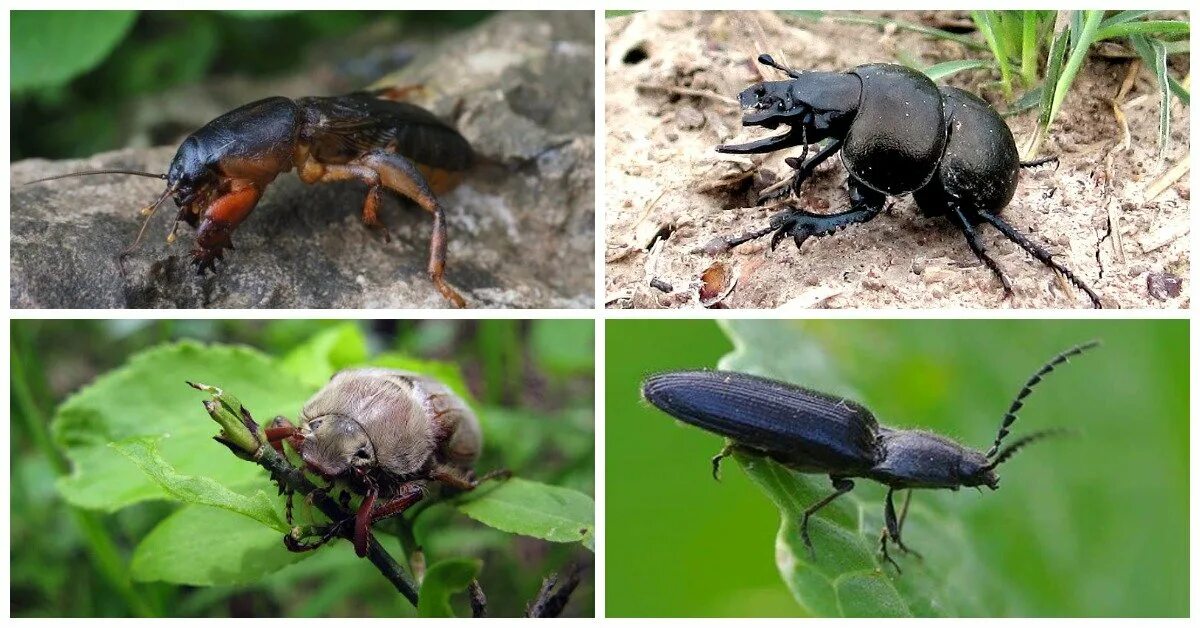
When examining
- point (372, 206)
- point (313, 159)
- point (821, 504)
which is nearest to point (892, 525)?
point (821, 504)

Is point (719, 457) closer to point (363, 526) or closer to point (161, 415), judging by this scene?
point (363, 526)

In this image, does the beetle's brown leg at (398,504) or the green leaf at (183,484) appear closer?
the green leaf at (183,484)

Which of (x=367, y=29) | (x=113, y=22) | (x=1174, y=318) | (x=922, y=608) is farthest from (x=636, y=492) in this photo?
(x=367, y=29)

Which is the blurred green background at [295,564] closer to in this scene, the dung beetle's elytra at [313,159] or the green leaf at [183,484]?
the dung beetle's elytra at [313,159]

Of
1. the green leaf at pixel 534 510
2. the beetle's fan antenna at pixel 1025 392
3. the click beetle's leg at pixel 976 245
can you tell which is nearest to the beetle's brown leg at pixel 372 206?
the green leaf at pixel 534 510

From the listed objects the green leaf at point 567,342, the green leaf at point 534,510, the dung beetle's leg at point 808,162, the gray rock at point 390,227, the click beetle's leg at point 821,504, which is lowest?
the green leaf at point 567,342

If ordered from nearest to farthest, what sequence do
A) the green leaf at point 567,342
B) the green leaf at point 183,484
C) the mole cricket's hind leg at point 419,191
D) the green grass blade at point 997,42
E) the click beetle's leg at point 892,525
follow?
the green leaf at point 183,484, the click beetle's leg at point 892,525, the mole cricket's hind leg at point 419,191, the green grass blade at point 997,42, the green leaf at point 567,342

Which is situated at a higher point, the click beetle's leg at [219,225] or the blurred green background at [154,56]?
the blurred green background at [154,56]
